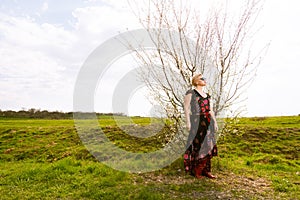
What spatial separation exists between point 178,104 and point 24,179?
5.47 meters

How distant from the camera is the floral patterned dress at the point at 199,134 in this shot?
8.41 meters

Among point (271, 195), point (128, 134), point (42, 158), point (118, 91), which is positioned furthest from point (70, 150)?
point (271, 195)

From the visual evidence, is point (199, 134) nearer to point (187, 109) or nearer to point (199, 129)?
point (199, 129)

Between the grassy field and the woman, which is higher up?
the woman

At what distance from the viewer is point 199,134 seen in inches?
335

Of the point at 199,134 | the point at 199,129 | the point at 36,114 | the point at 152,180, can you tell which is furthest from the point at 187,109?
the point at 36,114

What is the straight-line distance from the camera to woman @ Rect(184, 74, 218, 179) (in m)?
8.41

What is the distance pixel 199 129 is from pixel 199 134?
15 cm

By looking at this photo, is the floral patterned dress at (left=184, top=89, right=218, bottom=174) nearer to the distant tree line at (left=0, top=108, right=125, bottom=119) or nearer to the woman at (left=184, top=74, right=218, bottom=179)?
the woman at (left=184, top=74, right=218, bottom=179)

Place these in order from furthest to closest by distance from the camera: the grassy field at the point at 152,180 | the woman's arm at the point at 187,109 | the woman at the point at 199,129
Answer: the woman at the point at 199,129
the woman's arm at the point at 187,109
the grassy field at the point at 152,180

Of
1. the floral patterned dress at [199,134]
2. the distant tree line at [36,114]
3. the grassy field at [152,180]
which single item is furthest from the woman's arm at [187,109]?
the distant tree line at [36,114]

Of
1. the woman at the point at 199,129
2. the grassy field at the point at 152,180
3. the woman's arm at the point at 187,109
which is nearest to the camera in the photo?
the grassy field at the point at 152,180

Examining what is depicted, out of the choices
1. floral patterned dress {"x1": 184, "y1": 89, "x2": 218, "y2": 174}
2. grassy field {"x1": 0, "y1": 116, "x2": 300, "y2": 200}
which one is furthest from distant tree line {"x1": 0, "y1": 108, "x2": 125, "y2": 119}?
floral patterned dress {"x1": 184, "y1": 89, "x2": 218, "y2": 174}

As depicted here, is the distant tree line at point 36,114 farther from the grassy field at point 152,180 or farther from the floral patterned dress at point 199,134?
the floral patterned dress at point 199,134
